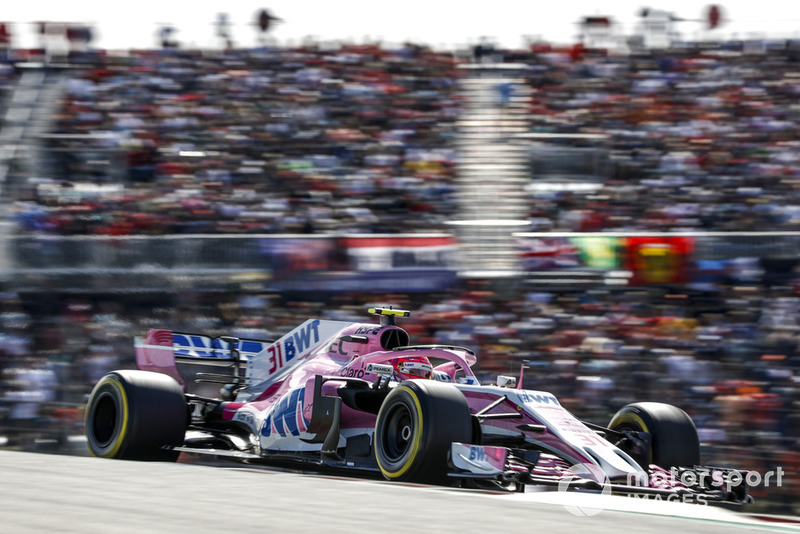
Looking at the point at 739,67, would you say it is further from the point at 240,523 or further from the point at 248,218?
the point at 240,523

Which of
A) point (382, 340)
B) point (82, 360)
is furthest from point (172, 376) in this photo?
point (82, 360)

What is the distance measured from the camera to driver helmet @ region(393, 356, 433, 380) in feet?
28.2

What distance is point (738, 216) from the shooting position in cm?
1573

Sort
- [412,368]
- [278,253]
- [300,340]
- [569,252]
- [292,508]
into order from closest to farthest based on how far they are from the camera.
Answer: [292,508]
[412,368]
[300,340]
[569,252]
[278,253]

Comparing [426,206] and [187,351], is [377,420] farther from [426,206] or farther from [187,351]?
[426,206]

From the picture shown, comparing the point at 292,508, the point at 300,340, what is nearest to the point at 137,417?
the point at 300,340

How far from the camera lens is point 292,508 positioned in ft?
17.0

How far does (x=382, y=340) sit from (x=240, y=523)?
441cm

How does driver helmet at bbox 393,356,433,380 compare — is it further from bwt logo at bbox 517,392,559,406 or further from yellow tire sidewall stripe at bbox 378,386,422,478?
yellow tire sidewall stripe at bbox 378,386,422,478

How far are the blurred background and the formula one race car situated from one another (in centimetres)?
178

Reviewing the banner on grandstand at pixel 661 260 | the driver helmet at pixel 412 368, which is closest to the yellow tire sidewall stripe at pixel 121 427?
the driver helmet at pixel 412 368

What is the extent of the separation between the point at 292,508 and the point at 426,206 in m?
12.1

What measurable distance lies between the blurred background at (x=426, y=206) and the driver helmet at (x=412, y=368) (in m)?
2.69

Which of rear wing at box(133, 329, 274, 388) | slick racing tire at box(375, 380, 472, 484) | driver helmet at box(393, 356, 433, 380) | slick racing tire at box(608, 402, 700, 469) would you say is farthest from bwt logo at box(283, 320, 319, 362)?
slick racing tire at box(608, 402, 700, 469)
